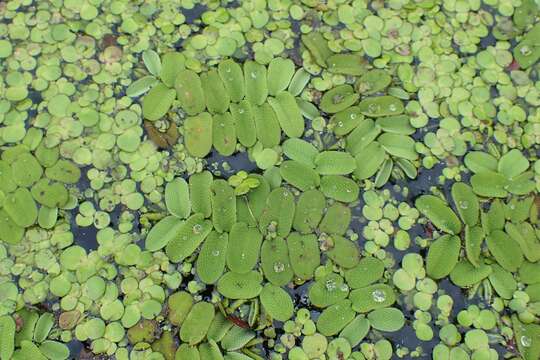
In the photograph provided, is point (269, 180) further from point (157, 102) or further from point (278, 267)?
point (157, 102)

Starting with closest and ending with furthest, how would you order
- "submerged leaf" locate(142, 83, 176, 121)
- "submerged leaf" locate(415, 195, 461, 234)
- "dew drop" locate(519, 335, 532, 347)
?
"dew drop" locate(519, 335, 532, 347) → "submerged leaf" locate(415, 195, 461, 234) → "submerged leaf" locate(142, 83, 176, 121)

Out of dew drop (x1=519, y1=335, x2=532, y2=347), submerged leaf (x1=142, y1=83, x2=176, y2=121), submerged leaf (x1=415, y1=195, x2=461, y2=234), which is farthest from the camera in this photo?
submerged leaf (x1=142, y1=83, x2=176, y2=121)

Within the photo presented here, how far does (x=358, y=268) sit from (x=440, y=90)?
2.68ft

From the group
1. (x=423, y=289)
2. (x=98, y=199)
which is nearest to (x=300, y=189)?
(x=423, y=289)

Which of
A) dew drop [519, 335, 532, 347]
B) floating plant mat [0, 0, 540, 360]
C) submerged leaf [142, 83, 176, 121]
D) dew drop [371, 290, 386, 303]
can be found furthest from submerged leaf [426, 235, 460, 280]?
submerged leaf [142, 83, 176, 121]

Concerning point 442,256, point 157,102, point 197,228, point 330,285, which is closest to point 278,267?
point 330,285

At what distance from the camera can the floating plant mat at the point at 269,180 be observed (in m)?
2.00

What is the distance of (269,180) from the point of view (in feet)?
7.16

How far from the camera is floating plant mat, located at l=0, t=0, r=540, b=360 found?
1998mm

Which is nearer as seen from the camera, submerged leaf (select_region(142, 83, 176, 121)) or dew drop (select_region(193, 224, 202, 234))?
dew drop (select_region(193, 224, 202, 234))

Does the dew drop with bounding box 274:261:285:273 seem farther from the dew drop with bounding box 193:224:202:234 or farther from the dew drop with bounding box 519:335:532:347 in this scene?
the dew drop with bounding box 519:335:532:347

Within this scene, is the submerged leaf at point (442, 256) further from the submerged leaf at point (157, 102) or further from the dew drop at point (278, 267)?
the submerged leaf at point (157, 102)

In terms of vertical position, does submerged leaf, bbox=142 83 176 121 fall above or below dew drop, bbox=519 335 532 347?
above

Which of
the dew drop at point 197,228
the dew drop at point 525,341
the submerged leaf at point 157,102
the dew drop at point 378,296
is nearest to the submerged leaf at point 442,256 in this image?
the dew drop at point 378,296
